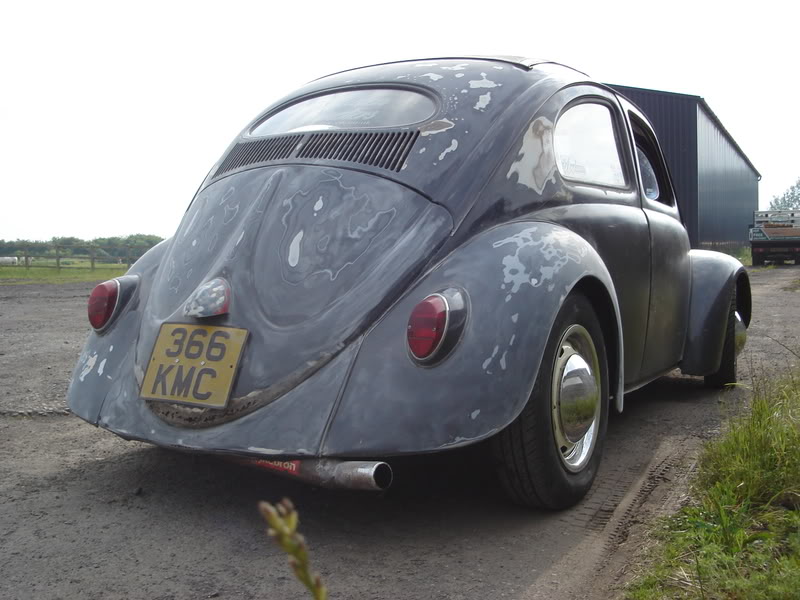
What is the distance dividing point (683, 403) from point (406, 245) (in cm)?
266

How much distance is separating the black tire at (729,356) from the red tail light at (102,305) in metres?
3.32

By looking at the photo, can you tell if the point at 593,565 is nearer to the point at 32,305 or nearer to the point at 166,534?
the point at 166,534

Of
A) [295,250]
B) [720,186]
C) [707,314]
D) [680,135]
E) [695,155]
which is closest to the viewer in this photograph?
[295,250]

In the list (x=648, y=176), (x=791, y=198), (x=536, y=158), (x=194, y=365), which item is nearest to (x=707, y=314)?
(x=648, y=176)

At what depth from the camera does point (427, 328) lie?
2.46 metres

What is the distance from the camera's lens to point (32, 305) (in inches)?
453

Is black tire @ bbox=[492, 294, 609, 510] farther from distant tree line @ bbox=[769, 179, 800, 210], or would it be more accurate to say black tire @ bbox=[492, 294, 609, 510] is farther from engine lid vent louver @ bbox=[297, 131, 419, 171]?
distant tree line @ bbox=[769, 179, 800, 210]

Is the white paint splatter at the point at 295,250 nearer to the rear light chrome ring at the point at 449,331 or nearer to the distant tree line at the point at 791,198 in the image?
the rear light chrome ring at the point at 449,331

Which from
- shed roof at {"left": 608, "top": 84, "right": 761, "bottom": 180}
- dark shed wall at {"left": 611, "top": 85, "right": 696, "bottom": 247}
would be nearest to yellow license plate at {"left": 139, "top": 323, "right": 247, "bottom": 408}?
shed roof at {"left": 608, "top": 84, "right": 761, "bottom": 180}

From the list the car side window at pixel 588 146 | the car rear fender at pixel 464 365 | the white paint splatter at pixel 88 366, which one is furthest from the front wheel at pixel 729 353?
the white paint splatter at pixel 88 366

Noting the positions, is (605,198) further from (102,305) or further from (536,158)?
(102,305)

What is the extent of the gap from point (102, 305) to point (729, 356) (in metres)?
3.53

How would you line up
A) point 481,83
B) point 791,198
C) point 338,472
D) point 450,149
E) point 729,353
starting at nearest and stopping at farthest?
point 338,472
point 450,149
point 481,83
point 729,353
point 791,198

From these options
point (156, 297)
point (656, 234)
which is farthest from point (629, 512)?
point (156, 297)
